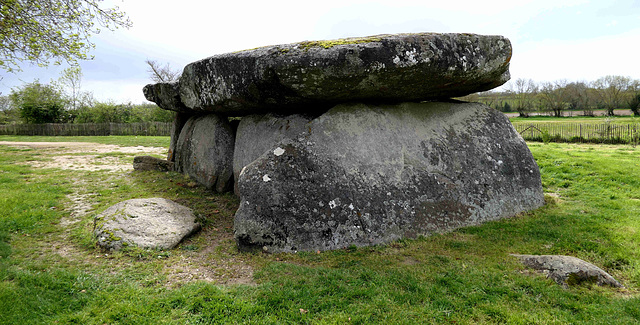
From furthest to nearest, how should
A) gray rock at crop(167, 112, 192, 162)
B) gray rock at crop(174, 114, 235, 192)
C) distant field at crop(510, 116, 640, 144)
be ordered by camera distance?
distant field at crop(510, 116, 640, 144) < gray rock at crop(167, 112, 192, 162) < gray rock at crop(174, 114, 235, 192)

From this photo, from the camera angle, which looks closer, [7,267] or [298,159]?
[7,267]

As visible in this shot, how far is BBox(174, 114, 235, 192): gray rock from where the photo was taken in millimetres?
8312

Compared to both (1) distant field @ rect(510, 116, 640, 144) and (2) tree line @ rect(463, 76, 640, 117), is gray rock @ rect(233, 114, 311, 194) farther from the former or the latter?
(2) tree line @ rect(463, 76, 640, 117)

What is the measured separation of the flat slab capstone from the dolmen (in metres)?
0.02

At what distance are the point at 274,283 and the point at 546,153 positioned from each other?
11.2 m

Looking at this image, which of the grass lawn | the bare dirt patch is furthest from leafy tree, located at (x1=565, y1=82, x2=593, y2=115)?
the bare dirt patch

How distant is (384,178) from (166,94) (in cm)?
656

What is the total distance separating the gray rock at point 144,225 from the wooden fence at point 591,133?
19.2m

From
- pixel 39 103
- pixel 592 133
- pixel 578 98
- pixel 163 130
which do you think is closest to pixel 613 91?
pixel 578 98

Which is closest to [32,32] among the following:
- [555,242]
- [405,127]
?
[405,127]

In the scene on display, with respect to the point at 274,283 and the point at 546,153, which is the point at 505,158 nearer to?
the point at 274,283

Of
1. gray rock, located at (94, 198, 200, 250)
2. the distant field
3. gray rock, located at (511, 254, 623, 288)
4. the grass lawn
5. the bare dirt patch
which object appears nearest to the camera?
the grass lawn

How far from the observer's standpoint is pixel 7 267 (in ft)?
14.1

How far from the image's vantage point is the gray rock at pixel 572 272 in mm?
3951
